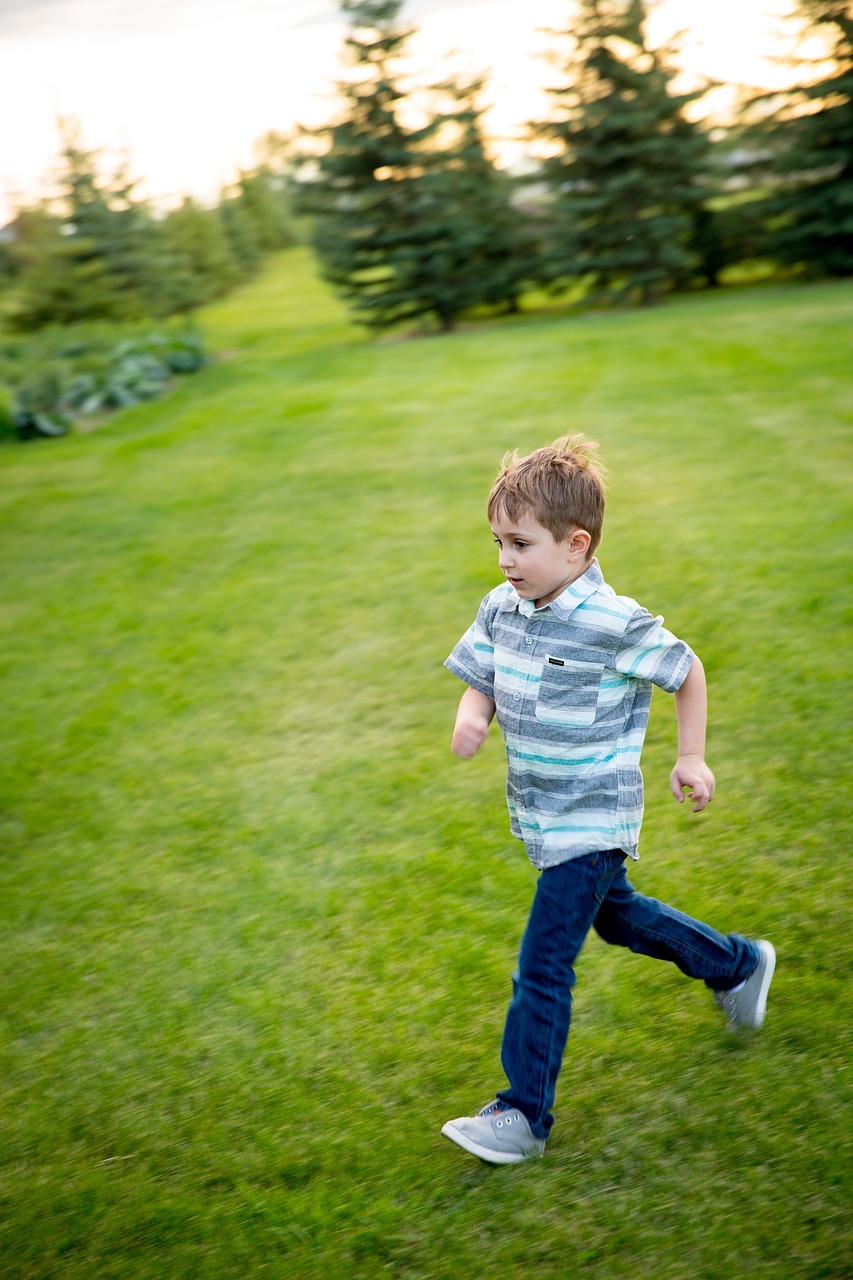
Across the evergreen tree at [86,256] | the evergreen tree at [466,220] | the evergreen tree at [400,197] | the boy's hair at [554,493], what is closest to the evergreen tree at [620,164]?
the evergreen tree at [466,220]

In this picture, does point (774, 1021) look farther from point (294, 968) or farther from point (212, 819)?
point (212, 819)

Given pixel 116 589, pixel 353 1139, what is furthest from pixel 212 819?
pixel 116 589

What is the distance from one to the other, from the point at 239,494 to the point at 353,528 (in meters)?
1.42

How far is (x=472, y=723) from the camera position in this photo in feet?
7.19

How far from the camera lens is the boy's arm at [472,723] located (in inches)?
85.1

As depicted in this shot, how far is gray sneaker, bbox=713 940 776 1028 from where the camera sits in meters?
2.42

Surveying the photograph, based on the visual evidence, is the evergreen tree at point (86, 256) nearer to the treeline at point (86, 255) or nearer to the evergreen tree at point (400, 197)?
the treeline at point (86, 255)

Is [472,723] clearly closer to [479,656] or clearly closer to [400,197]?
[479,656]

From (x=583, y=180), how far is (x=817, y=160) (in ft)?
11.1

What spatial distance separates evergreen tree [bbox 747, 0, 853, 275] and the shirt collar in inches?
559

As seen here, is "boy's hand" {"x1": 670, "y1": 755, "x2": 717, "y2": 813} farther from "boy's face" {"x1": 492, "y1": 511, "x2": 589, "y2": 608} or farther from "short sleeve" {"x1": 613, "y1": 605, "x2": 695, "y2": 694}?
"boy's face" {"x1": 492, "y1": 511, "x2": 589, "y2": 608}

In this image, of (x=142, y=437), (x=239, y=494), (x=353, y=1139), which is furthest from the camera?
(x=142, y=437)

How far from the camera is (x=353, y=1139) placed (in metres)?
2.34

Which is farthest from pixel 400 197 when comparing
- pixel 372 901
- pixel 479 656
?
pixel 479 656
